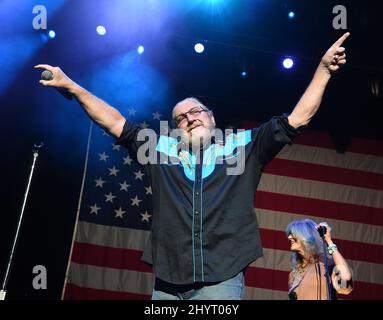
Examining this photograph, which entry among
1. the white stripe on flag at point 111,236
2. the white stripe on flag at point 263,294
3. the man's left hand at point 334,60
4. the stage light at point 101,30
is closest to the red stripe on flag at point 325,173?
the white stripe on flag at point 263,294

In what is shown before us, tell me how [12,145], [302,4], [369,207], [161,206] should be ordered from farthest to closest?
[369,207] → [12,145] → [302,4] → [161,206]

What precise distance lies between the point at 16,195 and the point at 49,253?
0.77m

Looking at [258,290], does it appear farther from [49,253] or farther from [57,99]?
[57,99]

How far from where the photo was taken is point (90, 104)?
2055 millimetres

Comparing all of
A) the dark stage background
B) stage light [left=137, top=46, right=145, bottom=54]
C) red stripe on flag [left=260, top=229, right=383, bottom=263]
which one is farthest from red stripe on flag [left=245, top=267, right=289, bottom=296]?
stage light [left=137, top=46, right=145, bottom=54]

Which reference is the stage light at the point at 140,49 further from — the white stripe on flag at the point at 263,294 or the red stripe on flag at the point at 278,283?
the white stripe on flag at the point at 263,294

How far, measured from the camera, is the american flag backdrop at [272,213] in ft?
16.4

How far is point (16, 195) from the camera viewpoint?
16.2ft

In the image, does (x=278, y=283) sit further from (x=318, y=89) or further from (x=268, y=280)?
(x=318, y=89)

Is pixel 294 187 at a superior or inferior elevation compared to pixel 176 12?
inferior

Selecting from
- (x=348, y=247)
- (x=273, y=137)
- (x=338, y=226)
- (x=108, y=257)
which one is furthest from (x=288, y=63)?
(x=273, y=137)

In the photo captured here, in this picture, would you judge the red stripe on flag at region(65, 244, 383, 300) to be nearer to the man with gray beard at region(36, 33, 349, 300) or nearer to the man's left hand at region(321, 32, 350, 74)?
the man with gray beard at region(36, 33, 349, 300)

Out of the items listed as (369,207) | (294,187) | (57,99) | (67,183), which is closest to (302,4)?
(294,187)

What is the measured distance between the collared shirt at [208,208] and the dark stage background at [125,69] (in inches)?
122
